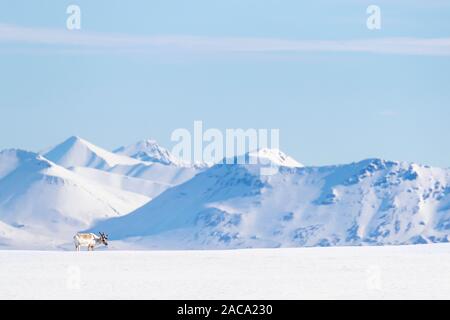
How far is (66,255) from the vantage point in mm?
53375

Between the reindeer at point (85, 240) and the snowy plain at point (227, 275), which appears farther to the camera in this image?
the reindeer at point (85, 240)

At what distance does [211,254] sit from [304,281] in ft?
46.3

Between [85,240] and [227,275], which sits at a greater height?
[227,275]

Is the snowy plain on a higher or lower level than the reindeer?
higher

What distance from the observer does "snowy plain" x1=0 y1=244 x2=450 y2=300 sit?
38219 millimetres

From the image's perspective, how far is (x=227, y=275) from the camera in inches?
1747

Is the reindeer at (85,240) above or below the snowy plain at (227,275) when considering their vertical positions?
below

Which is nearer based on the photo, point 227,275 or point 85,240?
point 227,275

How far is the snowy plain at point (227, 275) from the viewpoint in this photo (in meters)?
38.2
